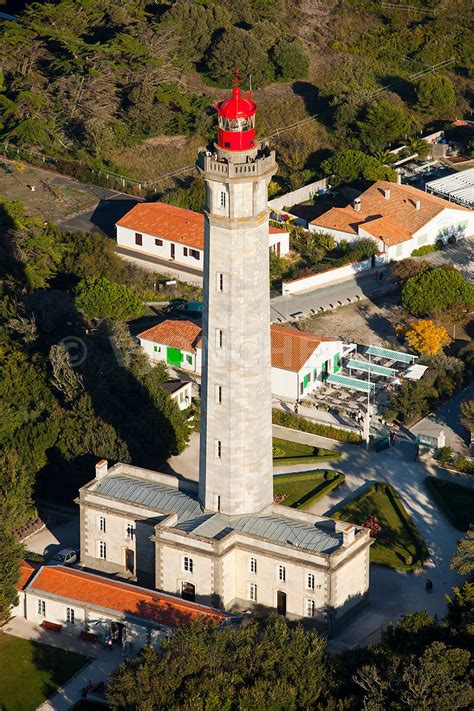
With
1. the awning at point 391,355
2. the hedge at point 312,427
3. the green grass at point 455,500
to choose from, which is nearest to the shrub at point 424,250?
the awning at point 391,355

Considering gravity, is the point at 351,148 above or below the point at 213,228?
below

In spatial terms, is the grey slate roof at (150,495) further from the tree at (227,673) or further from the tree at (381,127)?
the tree at (381,127)

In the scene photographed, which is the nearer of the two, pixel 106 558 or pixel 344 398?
pixel 106 558

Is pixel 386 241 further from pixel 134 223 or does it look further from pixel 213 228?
pixel 213 228

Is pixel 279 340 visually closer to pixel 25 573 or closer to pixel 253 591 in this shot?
pixel 253 591

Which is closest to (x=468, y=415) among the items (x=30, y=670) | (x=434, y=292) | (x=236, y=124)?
(x=434, y=292)

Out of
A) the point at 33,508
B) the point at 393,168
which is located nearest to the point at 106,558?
the point at 33,508

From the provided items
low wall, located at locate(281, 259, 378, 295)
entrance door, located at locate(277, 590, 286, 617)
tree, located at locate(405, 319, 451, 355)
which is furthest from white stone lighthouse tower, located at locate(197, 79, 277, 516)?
low wall, located at locate(281, 259, 378, 295)
